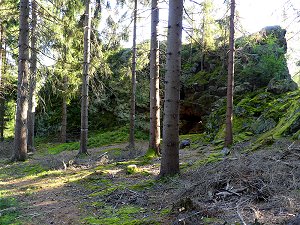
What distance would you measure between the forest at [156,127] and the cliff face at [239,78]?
0.28 ft

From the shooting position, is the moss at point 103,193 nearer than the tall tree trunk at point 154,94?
Yes

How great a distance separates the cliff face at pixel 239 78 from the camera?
16.5m

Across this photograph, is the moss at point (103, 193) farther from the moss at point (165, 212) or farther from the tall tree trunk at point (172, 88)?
the moss at point (165, 212)

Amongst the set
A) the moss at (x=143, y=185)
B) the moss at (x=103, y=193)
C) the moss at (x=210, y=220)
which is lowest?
the moss at (x=103, y=193)

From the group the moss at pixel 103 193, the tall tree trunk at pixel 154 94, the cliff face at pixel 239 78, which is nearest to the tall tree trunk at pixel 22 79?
the tall tree trunk at pixel 154 94

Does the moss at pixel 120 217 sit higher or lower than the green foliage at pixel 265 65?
lower

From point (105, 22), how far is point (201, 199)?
1267 cm

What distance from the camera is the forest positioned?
470 centimetres

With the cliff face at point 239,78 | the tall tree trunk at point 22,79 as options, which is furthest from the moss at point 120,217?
the cliff face at point 239,78

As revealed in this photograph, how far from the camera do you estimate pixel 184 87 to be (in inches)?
852

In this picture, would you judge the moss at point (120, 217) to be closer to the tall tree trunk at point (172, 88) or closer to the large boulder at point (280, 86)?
the tall tree trunk at point (172, 88)

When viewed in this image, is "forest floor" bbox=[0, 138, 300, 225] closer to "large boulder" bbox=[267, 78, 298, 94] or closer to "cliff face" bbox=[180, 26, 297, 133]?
"cliff face" bbox=[180, 26, 297, 133]

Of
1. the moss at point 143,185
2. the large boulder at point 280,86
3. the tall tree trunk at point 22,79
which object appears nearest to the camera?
the moss at point 143,185

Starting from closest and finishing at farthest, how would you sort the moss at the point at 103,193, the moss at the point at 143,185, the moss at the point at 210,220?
the moss at the point at 210,220 → the moss at the point at 103,193 → the moss at the point at 143,185
